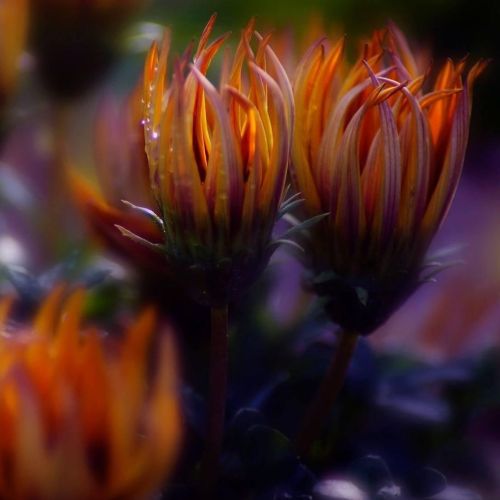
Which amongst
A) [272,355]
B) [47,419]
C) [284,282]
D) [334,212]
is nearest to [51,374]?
[47,419]

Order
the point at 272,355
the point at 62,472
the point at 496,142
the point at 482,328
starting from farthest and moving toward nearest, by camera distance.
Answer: the point at 496,142
the point at 482,328
the point at 272,355
the point at 62,472

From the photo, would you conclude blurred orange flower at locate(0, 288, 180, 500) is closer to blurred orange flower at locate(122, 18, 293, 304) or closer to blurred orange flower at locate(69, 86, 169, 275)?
blurred orange flower at locate(122, 18, 293, 304)

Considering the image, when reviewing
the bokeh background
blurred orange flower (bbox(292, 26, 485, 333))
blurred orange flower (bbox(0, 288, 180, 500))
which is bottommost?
the bokeh background

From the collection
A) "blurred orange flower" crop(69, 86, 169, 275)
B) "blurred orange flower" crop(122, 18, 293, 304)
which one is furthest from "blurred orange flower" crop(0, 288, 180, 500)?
"blurred orange flower" crop(69, 86, 169, 275)

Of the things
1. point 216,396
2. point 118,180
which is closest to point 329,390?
point 216,396

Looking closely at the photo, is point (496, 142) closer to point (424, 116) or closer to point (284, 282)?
point (284, 282)

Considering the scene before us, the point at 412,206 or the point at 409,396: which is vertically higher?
the point at 412,206

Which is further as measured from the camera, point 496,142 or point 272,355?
point 496,142
